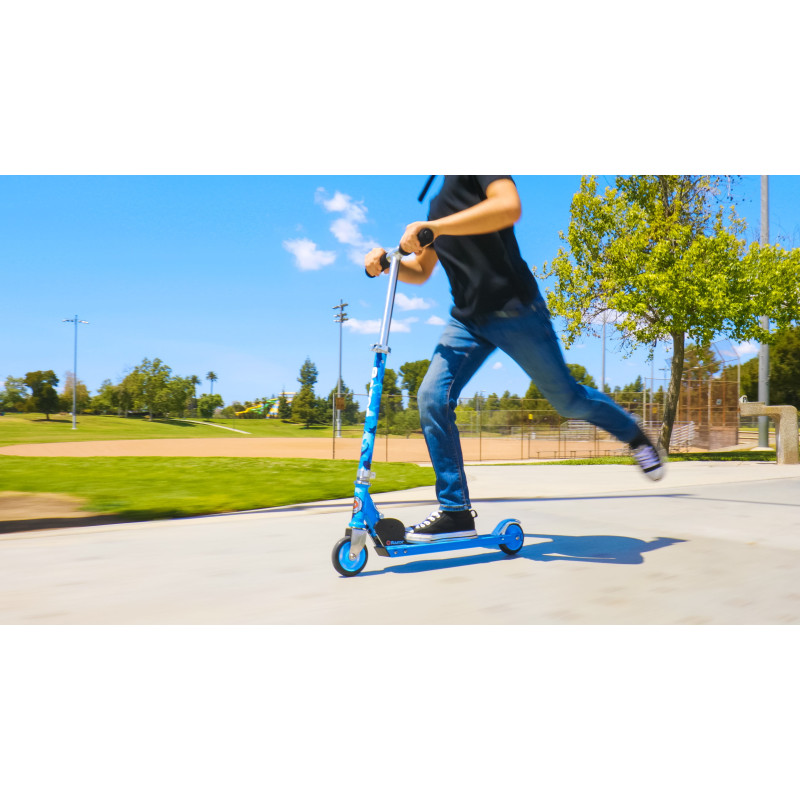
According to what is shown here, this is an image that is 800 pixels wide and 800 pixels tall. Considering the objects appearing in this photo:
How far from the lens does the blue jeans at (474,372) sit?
11.3 feet

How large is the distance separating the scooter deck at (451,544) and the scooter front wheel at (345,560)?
0.33 feet

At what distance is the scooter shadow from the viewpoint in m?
3.59

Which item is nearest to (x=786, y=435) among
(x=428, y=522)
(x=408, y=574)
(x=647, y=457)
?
(x=647, y=457)

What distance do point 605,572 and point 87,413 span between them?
55.5m

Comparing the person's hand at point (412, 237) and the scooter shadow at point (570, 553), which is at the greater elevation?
the person's hand at point (412, 237)

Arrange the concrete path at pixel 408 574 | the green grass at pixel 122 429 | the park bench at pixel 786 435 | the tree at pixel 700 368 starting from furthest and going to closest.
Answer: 1. the green grass at pixel 122 429
2. the tree at pixel 700 368
3. the park bench at pixel 786 435
4. the concrete path at pixel 408 574

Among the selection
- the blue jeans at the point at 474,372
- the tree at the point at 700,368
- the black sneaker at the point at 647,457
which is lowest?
the black sneaker at the point at 647,457

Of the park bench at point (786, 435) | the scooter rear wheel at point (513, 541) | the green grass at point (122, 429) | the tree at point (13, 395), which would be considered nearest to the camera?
the scooter rear wheel at point (513, 541)

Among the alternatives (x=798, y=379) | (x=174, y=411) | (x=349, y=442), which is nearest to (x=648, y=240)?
(x=349, y=442)

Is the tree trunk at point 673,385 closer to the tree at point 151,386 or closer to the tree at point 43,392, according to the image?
the tree at point 43,392

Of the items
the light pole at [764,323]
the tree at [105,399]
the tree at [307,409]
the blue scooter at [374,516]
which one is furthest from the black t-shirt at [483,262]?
the tree at [105,399]

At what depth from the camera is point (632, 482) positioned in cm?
873

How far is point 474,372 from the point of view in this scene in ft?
12.2

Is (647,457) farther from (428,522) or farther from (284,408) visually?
(284,408)
